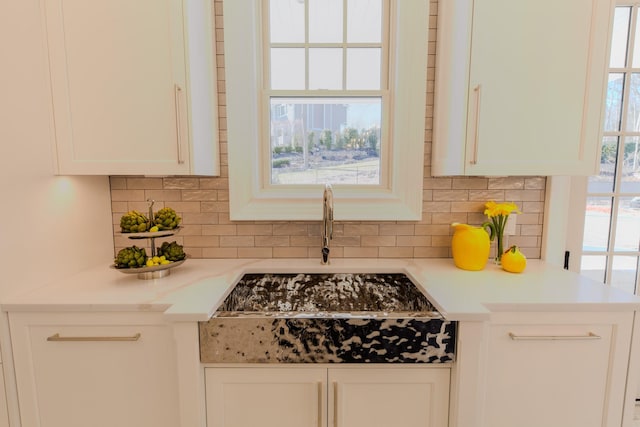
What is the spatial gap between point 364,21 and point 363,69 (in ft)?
0.73

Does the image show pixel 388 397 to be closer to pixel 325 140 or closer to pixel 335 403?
pixel 335 403

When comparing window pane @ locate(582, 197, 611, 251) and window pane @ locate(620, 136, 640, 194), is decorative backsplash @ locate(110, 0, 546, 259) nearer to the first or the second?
window pane @ locate(582, 197, 611, 251)

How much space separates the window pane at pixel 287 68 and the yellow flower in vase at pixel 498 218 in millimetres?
1108

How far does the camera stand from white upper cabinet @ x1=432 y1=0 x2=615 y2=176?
1.23m

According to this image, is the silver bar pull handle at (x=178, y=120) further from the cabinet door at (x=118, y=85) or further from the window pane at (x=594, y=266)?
the window pane at (x=594, y=266)

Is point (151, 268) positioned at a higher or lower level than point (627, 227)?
lower

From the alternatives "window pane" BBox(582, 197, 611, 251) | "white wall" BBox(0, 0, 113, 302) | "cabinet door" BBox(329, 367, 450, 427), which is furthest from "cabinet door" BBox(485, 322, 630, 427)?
"white wall" BBox(0, 0, 113, 302)

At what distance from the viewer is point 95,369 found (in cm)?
110

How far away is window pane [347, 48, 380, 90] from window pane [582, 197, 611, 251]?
1.28 metres

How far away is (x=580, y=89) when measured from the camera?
1.27 meters

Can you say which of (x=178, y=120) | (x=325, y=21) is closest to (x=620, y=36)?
(x=325, y=21)

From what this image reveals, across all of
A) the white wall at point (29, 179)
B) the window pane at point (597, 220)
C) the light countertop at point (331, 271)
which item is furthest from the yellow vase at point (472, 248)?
the white wall at point (29, 179)

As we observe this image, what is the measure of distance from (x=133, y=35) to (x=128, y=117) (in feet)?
1.04

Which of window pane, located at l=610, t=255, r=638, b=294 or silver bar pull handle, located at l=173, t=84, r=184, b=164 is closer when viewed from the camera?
silver bar pull handle, located at l=173, t=84, r=184, b=164
